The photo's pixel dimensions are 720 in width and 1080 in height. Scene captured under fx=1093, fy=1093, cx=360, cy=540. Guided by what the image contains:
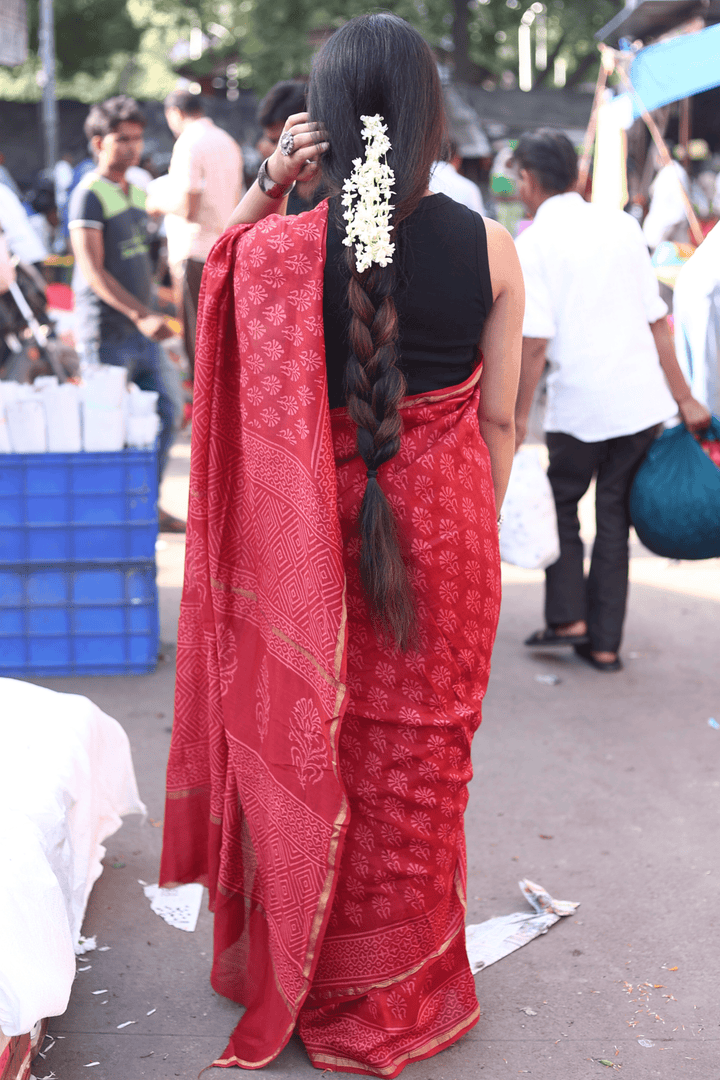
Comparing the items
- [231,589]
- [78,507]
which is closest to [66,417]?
[78,507]

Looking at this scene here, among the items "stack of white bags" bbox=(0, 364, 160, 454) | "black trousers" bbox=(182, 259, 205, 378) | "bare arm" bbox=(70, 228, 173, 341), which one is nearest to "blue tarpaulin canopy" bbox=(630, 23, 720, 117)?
"black trousers" bbox=(182, 259, 205, 378)

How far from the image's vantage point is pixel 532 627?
4.72m

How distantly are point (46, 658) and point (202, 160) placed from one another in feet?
10.8

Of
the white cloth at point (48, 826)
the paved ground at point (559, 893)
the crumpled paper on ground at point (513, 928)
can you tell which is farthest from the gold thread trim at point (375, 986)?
the white cloth at point (48, 826)

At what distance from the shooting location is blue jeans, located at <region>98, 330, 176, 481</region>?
5.25 metres

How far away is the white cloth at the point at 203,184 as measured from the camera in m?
6.05

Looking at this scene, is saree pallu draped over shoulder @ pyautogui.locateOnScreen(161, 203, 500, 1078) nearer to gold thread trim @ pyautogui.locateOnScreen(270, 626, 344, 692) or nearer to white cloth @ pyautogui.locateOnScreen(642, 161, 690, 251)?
gold thread trim @ pyautogui.locateOnScreen(270, 626, 344, 692)

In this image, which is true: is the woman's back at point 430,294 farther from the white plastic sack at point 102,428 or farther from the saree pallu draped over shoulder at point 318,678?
the white plastic sack at point 102,428

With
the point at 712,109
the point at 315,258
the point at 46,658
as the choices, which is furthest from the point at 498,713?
the point at 712,109

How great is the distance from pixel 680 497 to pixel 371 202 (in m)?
2.40

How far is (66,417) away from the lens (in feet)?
12.5

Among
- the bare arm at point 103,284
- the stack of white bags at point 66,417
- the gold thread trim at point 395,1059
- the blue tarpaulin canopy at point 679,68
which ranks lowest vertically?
the gold thread trim at point 395,1059

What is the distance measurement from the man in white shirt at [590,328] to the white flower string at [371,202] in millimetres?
1987

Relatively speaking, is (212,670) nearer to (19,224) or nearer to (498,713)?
(498,713)
